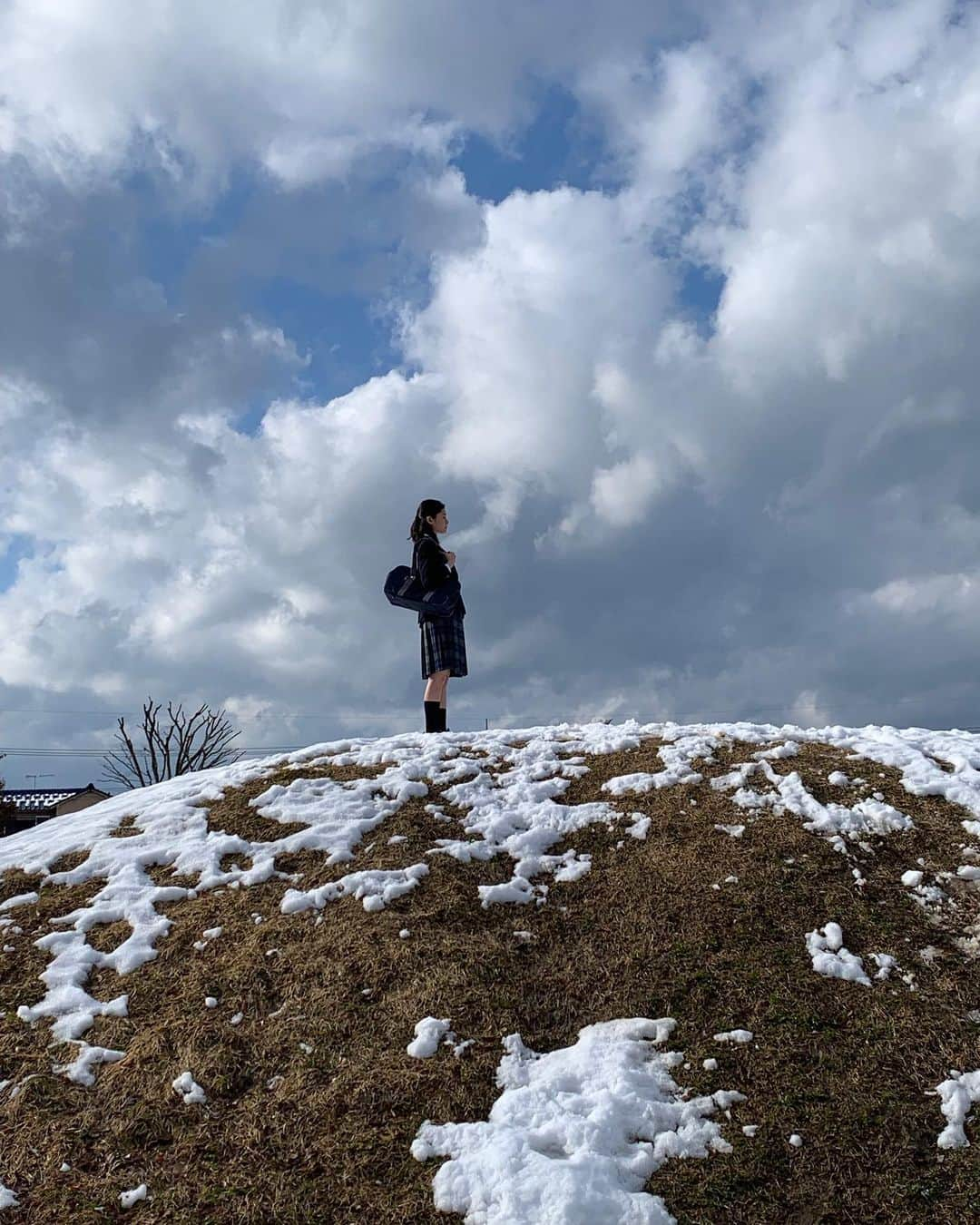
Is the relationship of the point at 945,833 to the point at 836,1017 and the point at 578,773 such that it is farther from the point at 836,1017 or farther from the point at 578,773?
the point at 578,773

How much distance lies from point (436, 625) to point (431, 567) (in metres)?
0.69

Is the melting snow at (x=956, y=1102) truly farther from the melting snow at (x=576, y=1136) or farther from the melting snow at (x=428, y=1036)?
the melting snow at (x=428, y=1036)

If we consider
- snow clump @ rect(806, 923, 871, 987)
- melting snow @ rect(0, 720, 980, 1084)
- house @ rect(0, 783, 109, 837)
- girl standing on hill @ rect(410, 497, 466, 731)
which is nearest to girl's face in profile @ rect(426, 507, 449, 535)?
girl standing on hill @ rect(410, 497, 466, 731)

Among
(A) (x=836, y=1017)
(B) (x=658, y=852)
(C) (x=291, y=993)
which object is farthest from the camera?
(B) (x=658, y=852)

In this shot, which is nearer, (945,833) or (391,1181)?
(391,1181)

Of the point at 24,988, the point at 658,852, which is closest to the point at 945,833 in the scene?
the point at 658,852

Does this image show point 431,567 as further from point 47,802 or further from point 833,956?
point 47,802

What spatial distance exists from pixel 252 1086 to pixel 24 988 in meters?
2.23

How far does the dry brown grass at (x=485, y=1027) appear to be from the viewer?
4480 millimetres

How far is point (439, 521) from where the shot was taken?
11016 millimetres

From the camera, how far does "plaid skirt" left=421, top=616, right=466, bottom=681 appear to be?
35.4ft

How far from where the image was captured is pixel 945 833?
24.1 feet

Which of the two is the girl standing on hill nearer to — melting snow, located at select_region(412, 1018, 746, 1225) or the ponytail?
the ponytail

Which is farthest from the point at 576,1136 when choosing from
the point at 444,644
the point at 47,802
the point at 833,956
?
the point at 47,802
